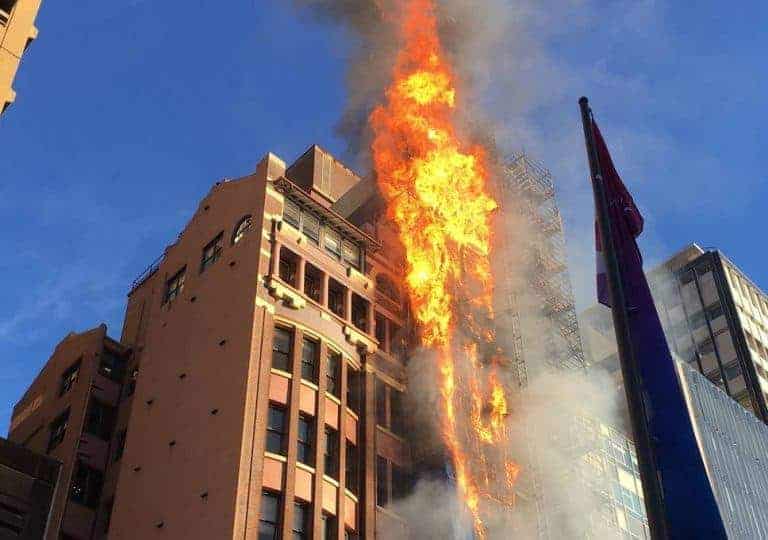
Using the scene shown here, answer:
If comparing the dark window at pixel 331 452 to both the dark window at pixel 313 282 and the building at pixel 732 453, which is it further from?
the building at pixel 732 453

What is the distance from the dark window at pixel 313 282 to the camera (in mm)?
41906

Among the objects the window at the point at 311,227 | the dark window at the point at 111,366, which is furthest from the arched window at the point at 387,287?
the dark window at the point at 111,366

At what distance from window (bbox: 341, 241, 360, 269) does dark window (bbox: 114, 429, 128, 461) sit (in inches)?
508

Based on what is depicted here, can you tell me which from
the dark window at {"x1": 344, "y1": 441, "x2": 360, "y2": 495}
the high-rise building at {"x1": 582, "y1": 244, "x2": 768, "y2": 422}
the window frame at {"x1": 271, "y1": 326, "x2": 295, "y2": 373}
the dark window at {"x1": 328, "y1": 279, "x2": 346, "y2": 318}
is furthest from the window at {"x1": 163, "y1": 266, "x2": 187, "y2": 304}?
the high-rise building at {"x1": 582, "y1": 244, "x2": 768, "y2": 422}

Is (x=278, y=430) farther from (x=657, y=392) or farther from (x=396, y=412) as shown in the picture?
(x=657, y=392)

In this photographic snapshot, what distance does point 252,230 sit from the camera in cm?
4128

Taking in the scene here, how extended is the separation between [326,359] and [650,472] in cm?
2630

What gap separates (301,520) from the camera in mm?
34125

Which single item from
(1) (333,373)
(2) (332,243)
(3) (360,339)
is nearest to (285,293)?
(1) (333,373)

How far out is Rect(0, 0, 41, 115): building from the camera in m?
22.1

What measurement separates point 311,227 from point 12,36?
22.1 m

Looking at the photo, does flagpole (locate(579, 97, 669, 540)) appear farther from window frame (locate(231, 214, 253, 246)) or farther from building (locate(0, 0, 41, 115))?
window frame (locate(231, 214, 253, 246))

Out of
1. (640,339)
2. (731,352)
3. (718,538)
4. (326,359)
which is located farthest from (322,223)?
(731,352)

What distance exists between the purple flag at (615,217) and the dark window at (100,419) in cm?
3253
